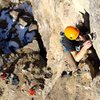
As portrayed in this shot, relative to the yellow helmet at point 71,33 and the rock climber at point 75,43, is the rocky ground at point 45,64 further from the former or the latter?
the yellow helmet at point 71,33

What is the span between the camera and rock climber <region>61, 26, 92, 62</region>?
983 centimetres

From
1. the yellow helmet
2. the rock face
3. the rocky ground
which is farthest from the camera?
the rocky ground

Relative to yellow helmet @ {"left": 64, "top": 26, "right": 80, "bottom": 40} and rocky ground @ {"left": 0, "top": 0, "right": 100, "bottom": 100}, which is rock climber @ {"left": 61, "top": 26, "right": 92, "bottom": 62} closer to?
yellow helmet @ {"left": 64, "top": 26, "right": 80, "bottom": 40}

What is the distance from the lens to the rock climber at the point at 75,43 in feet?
32.2

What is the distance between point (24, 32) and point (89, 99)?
12.0m

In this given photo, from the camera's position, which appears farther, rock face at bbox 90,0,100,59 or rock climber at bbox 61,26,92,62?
rock climber at bbox 61,26,92,62

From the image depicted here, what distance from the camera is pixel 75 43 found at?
1062 cm

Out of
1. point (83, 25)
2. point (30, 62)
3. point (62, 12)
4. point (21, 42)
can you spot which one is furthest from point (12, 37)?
point (83, 25)

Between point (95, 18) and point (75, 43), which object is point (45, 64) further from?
point (95, 18)

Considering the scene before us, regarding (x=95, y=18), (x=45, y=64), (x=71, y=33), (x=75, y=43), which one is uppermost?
(x=95, y=18)

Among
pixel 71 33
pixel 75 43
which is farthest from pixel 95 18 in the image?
pixel 75 43

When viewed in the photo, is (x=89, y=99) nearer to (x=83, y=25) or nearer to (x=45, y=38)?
(x=83, y=25)

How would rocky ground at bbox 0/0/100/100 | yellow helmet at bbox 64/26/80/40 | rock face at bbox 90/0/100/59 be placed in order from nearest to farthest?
rock face at bbox 90/0/100/59 → yellow helmet at bbox 64/26/80/40 → rocky ground at bbox 0/0/100/100

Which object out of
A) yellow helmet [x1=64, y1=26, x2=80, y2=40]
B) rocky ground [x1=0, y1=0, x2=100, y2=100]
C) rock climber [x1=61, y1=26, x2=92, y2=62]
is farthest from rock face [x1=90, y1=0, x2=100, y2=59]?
rocky ground [x1=0, y1=0, x2=100, y2=100]
